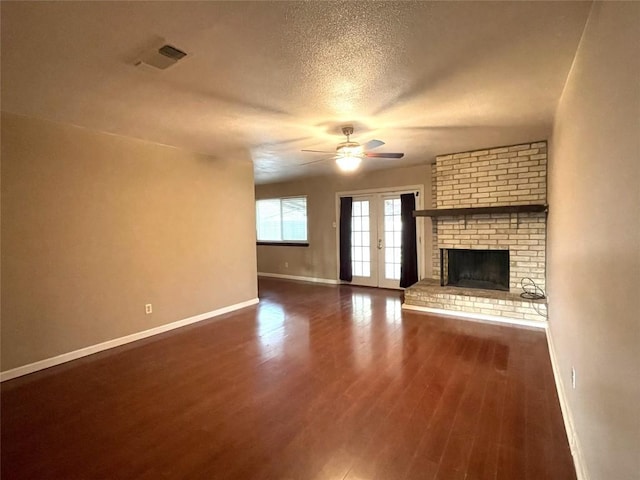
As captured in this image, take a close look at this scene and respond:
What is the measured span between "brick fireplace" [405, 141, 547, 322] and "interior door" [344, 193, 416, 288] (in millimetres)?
1218

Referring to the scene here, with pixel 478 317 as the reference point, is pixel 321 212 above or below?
above

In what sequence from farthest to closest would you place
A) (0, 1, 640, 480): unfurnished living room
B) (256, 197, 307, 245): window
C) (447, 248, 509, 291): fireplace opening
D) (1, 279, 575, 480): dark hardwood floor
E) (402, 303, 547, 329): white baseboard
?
(256, 197, 307, 245): window → (447, 248, 509, 291): fireplace opening → (402, 303, 547, 329): white baseboard → (1, 279, 575, 480): dark hardwood floor → (0, 1, 640, 480): unfurnished living room

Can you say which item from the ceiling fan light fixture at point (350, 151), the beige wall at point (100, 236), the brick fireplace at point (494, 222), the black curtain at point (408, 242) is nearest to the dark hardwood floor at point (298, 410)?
the beige wall at point (100, 236)

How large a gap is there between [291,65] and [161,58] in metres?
0.82

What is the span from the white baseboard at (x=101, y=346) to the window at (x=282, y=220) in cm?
318

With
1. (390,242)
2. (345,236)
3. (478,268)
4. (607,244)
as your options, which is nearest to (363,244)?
(345,236)

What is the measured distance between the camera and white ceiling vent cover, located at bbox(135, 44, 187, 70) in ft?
6.25

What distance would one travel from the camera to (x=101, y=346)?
139 inches

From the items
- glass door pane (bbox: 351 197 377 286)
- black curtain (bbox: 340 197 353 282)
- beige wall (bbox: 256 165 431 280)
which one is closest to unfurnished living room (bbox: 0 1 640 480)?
beige wall (bbox: 256 165 431 280)

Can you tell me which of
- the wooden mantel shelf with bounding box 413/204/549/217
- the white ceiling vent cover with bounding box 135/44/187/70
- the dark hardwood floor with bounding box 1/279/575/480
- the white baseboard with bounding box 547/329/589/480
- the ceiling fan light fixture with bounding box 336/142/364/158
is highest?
the white ceiling vent cover with bounding box 135/44/187/70

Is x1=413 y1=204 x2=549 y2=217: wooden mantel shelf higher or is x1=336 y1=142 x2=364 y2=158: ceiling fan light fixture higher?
x1=336 y1=142 x2=364 y2=158: ceiling fan light fixture

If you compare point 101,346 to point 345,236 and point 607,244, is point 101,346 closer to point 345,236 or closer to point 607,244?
point 607,244

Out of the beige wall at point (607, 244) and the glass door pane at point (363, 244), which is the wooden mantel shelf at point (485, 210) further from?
the beige wall at point (607, 244)

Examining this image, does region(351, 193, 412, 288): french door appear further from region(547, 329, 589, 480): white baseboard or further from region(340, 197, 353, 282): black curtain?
region(547, 329, 589, 480): white baseboard
